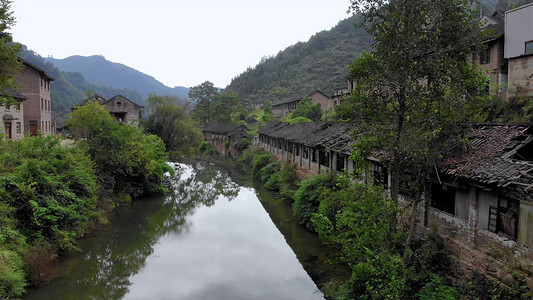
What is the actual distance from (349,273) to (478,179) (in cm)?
727

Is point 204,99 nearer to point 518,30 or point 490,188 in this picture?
point 518,30

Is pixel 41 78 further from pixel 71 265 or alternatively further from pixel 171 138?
pixel 71 265

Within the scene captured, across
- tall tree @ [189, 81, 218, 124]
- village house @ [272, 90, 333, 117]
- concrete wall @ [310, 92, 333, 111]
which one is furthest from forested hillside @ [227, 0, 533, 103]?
tall tree @ [189, 81, 218, 124]

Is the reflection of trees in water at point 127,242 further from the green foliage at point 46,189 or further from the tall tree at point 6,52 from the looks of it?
the tall tree at point 6,52

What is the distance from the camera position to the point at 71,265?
1592 centimetres

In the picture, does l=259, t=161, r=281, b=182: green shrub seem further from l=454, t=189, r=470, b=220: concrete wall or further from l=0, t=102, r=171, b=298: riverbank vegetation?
l=454, t=189, r=470, b=220: concrete wall

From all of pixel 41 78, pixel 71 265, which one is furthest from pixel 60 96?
pixel 71 265

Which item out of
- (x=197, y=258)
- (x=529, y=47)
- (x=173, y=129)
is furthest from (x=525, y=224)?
(x=173, y=129)

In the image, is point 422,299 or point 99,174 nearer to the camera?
point 422,299

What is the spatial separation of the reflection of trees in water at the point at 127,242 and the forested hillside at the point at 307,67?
7399cm

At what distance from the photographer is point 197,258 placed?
17.4m

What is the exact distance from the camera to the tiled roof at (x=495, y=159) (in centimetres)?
948

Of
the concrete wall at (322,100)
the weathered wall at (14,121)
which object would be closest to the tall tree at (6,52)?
the weathered wall at (14,121)

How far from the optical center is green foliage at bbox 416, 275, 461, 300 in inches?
416
